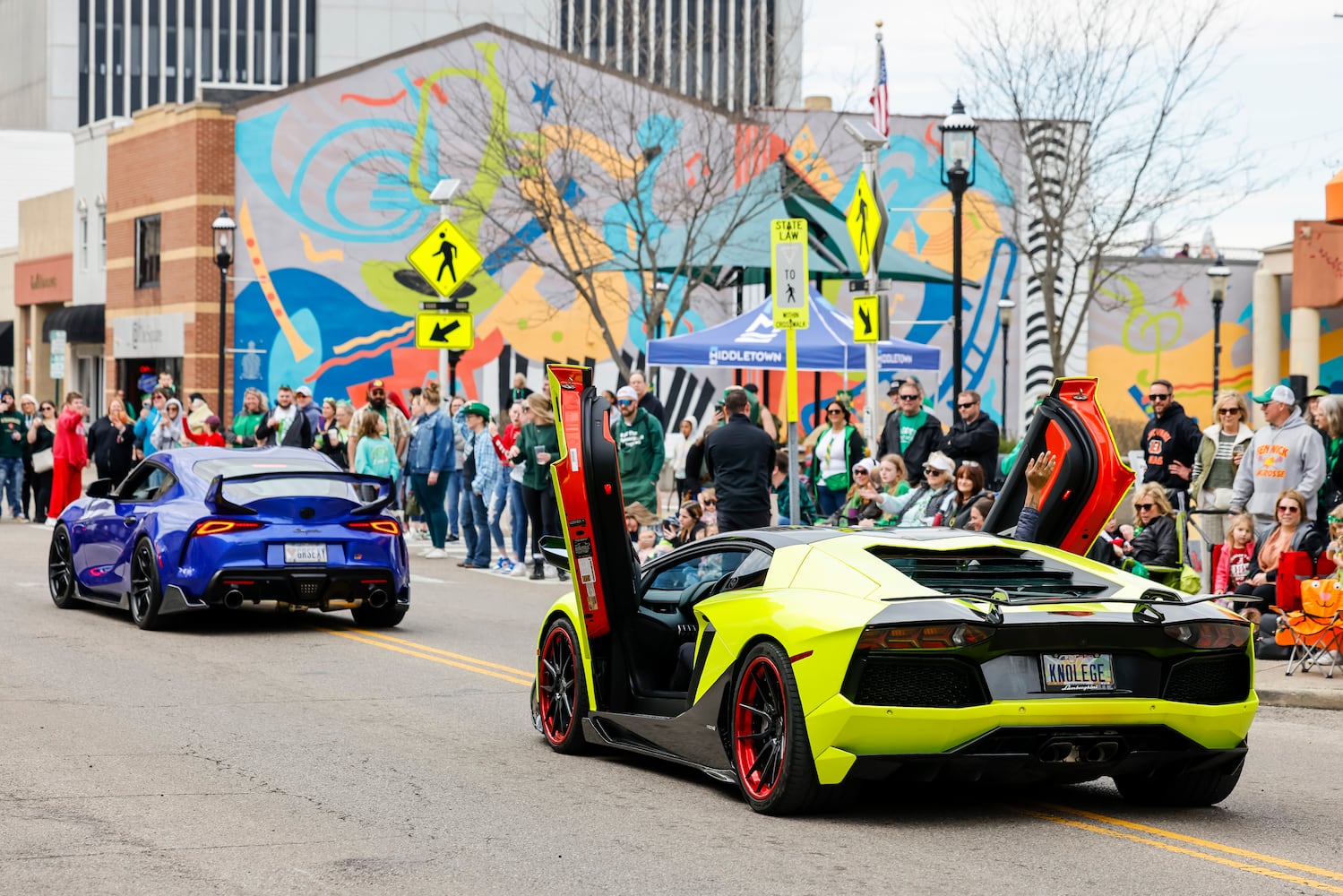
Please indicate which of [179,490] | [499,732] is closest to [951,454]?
[179,490]

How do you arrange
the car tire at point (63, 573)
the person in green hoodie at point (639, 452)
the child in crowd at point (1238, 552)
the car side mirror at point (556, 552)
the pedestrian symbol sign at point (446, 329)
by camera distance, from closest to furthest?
the car side mirror at point (556, 552)
the child in crowd at point (1238, 552)
the car tire at point (63, 573)
the person in green hoodie at point (639, 452)
the pedestrian symbol sign at point (446, 329)

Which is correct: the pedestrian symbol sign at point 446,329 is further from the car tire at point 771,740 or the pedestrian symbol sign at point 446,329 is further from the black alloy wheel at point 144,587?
the car tire at point 771,740

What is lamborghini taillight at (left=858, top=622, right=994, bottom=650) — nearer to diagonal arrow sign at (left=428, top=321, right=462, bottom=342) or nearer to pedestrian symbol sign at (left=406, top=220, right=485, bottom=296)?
diagonal arrow sign at (left=428, top=321, right=462, bottom=342)

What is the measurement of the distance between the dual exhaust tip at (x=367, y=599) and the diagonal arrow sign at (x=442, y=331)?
30.1 ft

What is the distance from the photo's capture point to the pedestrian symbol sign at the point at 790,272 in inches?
620

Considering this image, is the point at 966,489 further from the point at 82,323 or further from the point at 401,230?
the point at 82,323

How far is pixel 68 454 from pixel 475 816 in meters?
21.3

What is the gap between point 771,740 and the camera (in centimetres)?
756

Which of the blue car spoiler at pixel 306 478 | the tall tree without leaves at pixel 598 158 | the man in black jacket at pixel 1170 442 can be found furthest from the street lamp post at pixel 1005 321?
the blue car spoiler at pixel 306 478

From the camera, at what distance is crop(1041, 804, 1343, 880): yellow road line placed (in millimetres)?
6688

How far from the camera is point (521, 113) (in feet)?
141

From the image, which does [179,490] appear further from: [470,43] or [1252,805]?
[470,43]

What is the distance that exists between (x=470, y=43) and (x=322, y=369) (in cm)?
824

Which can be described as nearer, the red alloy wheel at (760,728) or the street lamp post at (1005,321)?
the red alloy wheel at (760,728)
